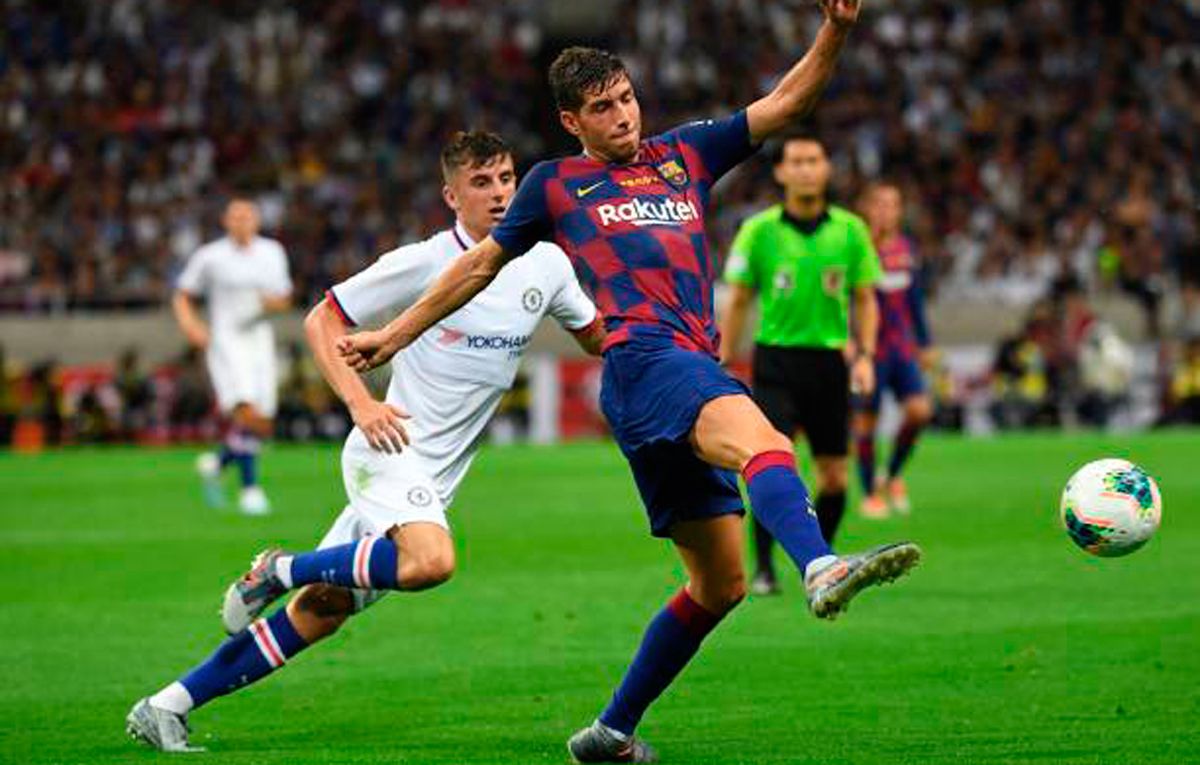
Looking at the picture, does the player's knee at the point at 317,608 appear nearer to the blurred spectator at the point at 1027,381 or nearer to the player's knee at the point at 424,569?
the player's knee at the point at 424,569

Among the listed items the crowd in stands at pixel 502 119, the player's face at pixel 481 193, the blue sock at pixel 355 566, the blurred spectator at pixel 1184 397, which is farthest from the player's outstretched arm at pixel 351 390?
the crowd in stands at pixel 502 119

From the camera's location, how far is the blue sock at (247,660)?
27.1ft

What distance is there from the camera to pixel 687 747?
8062 millimetres

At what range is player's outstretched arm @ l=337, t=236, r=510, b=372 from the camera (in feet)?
24.4

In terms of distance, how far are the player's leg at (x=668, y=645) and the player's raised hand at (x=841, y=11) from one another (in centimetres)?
170

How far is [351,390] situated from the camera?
787 cm

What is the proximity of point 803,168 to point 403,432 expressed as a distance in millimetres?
5898

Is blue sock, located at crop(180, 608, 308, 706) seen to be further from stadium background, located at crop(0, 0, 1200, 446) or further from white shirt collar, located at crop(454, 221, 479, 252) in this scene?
stadium background, located at crop(0, 0, 1200, 446)

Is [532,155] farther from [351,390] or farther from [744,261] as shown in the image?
[351,390]

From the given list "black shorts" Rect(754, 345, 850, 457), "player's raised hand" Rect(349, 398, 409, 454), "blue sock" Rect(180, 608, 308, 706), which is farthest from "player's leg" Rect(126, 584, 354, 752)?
"black shorts" Rect(754, 345, 850, 457)

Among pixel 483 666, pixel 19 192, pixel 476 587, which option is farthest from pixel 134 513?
pixel 19 192

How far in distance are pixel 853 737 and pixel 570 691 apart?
5.74 feet

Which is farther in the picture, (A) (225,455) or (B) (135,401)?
(B) (135,401)

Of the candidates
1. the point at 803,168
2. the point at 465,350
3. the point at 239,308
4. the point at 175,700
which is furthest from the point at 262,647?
the point at 239,308
